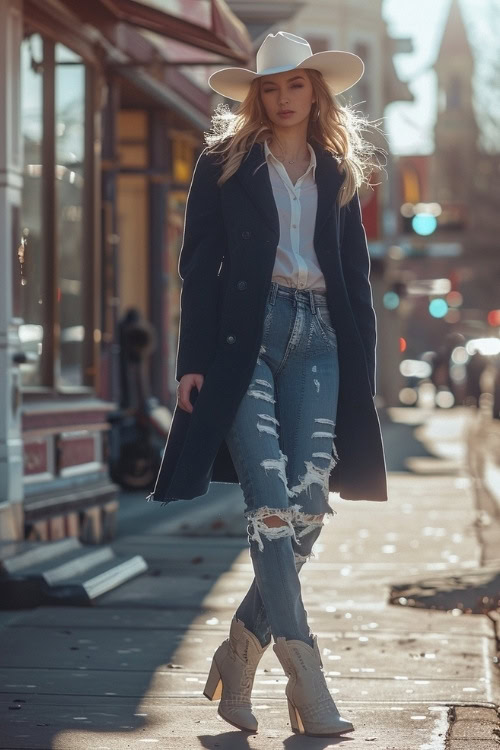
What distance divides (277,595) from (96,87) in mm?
6083

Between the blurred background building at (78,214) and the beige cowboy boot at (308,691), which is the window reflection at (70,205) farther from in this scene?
the beige cowboy boot at (308,691)

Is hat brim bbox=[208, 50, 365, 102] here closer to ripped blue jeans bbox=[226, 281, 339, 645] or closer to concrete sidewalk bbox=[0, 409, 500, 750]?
ripped blue jeans bbox=[226, 281, 339, 645]

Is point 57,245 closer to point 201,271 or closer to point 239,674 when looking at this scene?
point 201,271

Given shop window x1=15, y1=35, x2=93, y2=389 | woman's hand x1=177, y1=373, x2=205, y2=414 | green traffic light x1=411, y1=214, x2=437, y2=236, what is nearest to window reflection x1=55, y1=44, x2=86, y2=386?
shop window x1=15, y1=35, x2=93, y2=389

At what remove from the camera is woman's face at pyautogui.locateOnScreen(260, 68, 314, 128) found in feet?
15.9

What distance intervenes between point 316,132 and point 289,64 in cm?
24

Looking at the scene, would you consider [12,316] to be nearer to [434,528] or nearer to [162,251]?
[434,528]

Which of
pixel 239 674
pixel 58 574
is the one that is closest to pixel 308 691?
pixel 239 674

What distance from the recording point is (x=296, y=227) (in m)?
4.80

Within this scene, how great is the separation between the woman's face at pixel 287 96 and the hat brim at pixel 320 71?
39 mm

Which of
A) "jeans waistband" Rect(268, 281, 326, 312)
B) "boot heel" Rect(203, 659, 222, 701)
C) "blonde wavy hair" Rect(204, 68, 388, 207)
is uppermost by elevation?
"blonde wavy hair" Rect(204, 68, 388, 207)

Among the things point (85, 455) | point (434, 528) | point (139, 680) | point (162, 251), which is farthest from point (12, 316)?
point (162, 251)

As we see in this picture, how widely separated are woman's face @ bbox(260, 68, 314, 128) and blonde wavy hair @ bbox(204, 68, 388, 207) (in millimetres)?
31

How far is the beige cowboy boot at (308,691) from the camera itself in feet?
15.0
